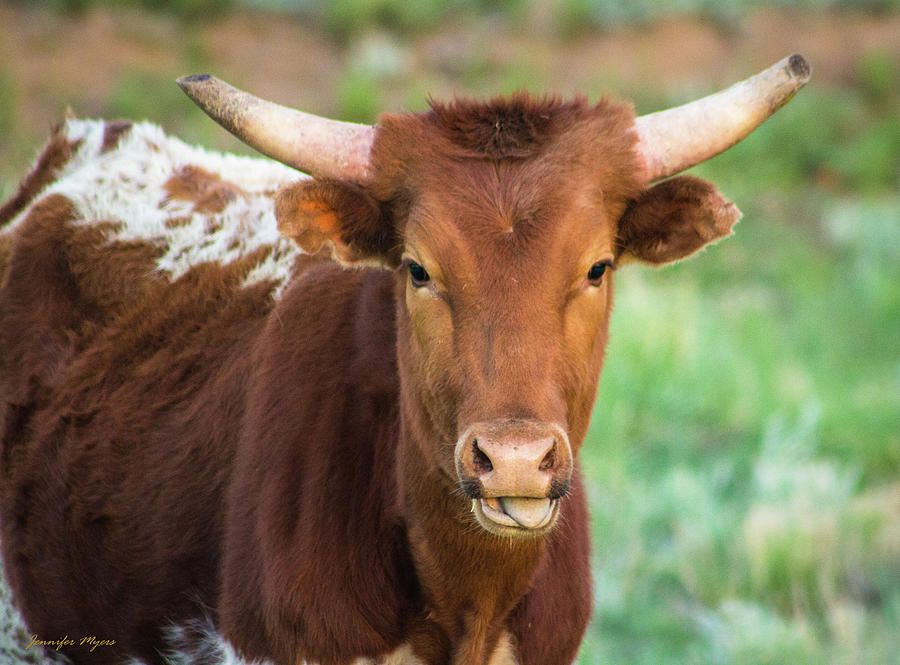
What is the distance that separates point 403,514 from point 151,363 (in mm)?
1333

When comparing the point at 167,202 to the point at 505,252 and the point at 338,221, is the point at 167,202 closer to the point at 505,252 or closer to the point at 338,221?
the point at 338,221

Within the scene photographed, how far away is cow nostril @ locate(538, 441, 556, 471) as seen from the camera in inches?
121

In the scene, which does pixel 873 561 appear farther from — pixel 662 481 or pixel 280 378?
pixel 280 378

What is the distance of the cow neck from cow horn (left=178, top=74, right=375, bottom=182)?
805 mm

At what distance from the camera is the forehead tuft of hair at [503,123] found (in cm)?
350

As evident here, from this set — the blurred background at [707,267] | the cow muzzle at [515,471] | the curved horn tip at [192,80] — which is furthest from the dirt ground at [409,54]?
the cow muzzle at [515,471]

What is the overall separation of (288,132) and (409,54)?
13.2 m

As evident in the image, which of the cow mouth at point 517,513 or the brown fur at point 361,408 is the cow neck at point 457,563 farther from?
the cow mouth at point 517,513

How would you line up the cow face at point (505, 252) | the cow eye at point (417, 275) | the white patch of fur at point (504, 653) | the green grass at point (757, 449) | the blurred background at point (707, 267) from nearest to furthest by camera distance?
1. the cow face at point (505, 252)
2. the cow eye at point (417, 275)
3. the white patch of fur at point (504, 653)
4. the green grass at point (757, 449)
5. the blurred background at point (707, 267)

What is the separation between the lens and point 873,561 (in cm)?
679

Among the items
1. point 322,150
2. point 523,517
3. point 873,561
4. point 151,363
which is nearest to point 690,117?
point 322,150

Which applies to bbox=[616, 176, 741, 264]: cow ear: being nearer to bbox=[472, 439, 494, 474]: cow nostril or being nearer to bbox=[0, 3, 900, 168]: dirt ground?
bbox=[472, 439, 494, 474]: cow nostril
